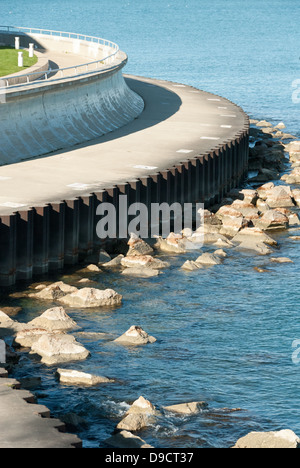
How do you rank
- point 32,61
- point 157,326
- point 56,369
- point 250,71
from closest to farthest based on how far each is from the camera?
point 56,369 < point 157,326 < point 32,61 < point 250,71

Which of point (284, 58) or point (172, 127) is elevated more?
point (172, 127)

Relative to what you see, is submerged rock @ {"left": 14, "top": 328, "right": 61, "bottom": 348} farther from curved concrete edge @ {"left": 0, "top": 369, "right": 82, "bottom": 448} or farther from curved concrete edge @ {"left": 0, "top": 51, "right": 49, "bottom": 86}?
curved concrete edge @ {"left": 0, "top": 51, "right": 49, "bottom": 86}

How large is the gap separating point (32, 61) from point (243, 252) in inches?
1015

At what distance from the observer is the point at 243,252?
1610 inches

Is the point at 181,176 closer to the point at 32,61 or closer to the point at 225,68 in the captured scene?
the point at 32,61

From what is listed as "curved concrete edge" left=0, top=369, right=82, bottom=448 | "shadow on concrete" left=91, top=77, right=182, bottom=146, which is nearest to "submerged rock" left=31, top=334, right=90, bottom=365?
"curved concrete edge" left=0, top=369, right=82, bottom=448

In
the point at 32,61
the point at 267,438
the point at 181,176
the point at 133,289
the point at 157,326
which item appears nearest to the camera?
the point at 267,438

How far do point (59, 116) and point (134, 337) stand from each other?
21698 mm

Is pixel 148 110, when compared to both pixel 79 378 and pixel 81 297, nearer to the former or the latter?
pixel 81 297

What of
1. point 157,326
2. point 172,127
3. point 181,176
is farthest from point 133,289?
point 172,127

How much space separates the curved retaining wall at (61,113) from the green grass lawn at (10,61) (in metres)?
4.67

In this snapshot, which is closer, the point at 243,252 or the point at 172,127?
the point at 243,252

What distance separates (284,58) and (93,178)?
110 m

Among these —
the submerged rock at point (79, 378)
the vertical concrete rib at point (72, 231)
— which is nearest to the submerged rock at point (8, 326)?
the submerged rock at point (79, 378)
